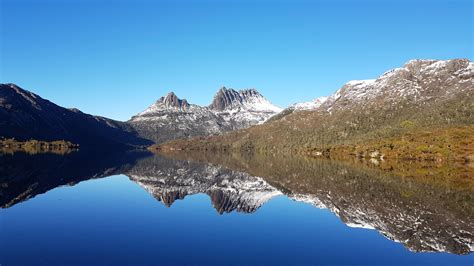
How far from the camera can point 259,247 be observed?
37.2 m

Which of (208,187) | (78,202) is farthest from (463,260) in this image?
(208,187)

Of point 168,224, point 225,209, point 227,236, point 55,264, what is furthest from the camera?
point 225,209

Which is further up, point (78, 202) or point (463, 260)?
point (78, 202)

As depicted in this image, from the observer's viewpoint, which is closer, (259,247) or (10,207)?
(259,247)

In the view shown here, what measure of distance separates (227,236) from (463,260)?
2267cm

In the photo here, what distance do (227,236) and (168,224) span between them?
9.24m

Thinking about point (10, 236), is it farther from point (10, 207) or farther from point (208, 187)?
point (208, 187)

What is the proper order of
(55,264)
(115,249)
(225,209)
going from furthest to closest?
(225,209), (115,249), (55,264)

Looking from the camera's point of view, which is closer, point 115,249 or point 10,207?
point 115,249

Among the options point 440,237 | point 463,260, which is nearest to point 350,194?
point 440,237

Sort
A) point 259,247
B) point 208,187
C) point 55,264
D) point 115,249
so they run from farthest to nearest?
point 208,187, point 259,247, point 115,249, point 55,264

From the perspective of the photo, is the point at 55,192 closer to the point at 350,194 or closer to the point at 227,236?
the point at 227,236

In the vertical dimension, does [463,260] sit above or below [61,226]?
below

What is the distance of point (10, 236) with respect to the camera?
3766 centimetres
